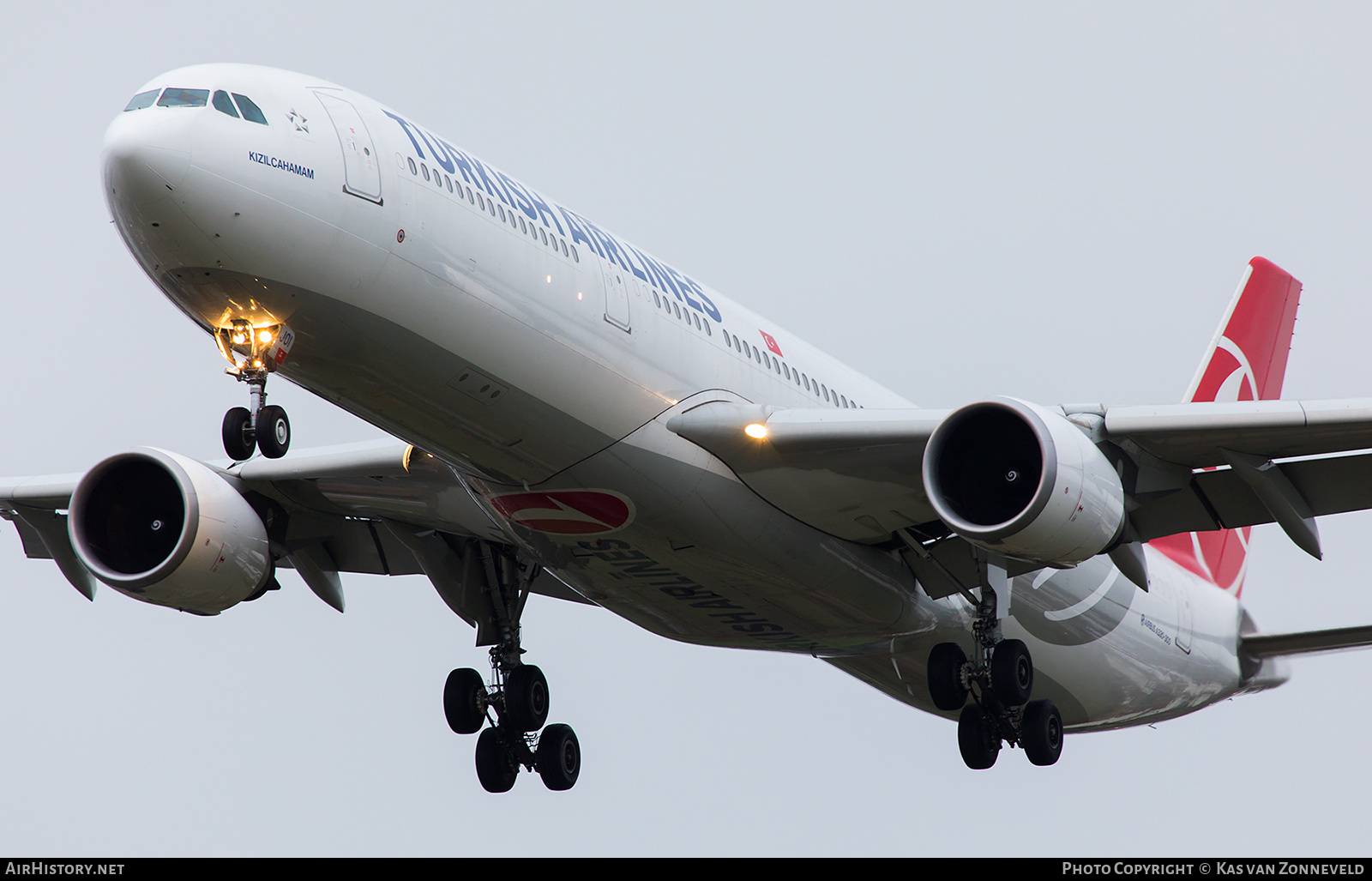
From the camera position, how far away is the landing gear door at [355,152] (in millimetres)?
15352

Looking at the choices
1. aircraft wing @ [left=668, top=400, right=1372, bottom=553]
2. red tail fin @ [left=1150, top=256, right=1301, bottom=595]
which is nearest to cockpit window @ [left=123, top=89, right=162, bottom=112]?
aircraft wing @ [left=668, top=400, right=1372, bottom=553]

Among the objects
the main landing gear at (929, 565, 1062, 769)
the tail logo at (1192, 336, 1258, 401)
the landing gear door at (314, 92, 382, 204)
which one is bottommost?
the main landing gear at (929, 565, 1062, 769)

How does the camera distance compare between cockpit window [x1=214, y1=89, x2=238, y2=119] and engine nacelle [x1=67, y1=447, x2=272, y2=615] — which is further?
engine nacelle [x1=67, y1=447, x2=272, y2=615]

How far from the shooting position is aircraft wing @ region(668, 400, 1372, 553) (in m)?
17.1

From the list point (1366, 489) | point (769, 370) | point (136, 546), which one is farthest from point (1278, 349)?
point (136, 546)

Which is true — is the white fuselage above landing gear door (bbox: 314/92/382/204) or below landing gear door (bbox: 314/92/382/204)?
below

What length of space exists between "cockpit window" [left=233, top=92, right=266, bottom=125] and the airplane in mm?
31

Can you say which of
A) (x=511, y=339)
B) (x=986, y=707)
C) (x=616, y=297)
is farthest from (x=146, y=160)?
(x=986, y=707)

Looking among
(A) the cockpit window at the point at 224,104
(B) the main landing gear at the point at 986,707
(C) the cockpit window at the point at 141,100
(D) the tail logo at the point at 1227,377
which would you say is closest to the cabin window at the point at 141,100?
(C) the cockpit window at the point at 141,100

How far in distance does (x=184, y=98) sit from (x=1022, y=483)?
8.94 m

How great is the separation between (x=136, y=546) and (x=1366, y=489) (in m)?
14.4

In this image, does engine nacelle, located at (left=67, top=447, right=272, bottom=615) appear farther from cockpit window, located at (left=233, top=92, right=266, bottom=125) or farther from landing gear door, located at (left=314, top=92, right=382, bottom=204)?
cockpit window, located at (left=233, top=92, right=266, bottom=125)

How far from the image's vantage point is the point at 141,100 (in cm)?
1485

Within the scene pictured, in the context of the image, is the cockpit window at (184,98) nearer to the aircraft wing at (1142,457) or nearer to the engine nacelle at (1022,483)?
the aircraft wing at (1142,457)
